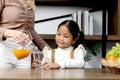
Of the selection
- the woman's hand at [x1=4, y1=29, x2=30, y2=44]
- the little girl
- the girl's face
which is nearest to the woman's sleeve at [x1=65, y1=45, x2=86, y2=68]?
the little girl

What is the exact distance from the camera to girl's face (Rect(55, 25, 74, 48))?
2.05 m

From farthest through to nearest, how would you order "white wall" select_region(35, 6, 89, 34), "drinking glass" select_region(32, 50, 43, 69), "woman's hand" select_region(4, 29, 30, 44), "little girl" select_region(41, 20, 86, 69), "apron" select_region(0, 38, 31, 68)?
1. "white wall" select_region(35, 6, 89, 34)
2. "little girl" select_region(41, 20, 86, 69)
3. "apron" select_region(0, 38, 31, 68)
4. "drinking glass" select_region(32, 50, 43, 69)
5. "woman's hand" select_region(4, 29, 30, 44)

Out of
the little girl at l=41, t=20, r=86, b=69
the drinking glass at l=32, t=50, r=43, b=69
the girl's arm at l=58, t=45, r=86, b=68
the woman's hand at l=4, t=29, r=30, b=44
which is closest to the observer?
the woman's hand at l=4, t=29, r=30, b=44

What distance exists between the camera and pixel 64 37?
6.79 feet

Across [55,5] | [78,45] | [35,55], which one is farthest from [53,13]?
[35,55]

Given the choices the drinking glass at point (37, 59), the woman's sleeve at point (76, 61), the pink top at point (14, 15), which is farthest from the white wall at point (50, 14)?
the drinking glass at point (37, 59)

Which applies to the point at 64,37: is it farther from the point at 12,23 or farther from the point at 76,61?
the point at 12,23

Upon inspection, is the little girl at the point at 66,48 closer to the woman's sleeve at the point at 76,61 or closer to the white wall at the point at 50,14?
the woman's sleeve at the point at 76,61

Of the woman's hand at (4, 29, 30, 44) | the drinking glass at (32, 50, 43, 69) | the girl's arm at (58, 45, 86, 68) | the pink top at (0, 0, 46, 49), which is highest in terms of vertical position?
the pink top at (0, 0, 46, 49)

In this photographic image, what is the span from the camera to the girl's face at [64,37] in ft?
6.73

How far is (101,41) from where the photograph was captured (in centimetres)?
303

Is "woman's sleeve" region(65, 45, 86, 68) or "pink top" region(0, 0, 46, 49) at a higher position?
"pink top" region(0, 0, 46, 49)

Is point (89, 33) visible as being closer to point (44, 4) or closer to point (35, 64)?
point (44, 4)

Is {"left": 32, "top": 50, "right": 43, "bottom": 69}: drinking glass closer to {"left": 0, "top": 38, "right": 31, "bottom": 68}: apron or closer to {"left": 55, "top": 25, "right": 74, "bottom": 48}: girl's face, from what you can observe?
{"left": 0, "top": 38, "right": 31, "bottom": 68}: apron
